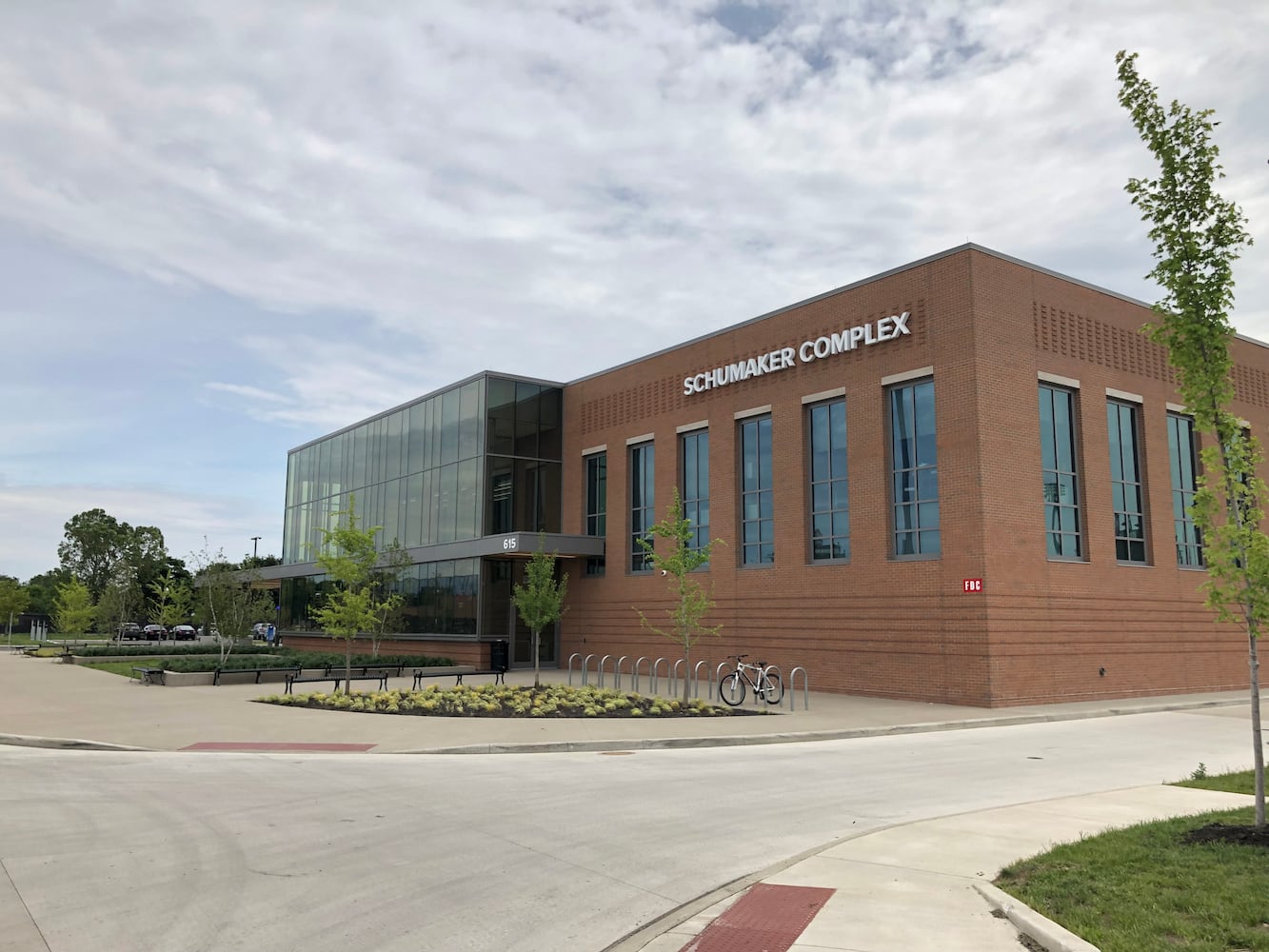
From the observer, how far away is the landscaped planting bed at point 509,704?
20180 mm

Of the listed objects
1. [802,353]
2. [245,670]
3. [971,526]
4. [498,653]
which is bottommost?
[245,670]

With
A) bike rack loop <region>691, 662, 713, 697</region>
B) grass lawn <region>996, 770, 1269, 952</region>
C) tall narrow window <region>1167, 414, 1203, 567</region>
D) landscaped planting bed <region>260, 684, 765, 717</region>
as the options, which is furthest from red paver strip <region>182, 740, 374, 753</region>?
tall narrow window <region>1167, 414, 1203, 567</region>

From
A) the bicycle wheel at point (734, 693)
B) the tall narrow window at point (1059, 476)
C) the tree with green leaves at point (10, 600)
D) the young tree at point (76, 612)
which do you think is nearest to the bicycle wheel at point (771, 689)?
the bicycle wheel at point (734, 693)

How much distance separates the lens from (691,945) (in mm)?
5832

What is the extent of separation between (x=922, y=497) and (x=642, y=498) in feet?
39.0

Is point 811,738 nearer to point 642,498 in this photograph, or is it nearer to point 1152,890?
point 1152,890

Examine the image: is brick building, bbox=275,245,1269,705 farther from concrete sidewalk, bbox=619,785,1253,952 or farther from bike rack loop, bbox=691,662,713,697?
concrete sidewalk, bbox=619,785,1253,952

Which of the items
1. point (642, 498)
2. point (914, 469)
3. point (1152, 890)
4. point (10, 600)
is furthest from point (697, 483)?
point (10, 600)

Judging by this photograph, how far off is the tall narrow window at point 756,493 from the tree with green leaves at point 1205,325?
19.3 meters

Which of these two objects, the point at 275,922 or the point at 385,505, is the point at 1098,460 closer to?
the point at 275,922

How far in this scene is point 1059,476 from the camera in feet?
82.9

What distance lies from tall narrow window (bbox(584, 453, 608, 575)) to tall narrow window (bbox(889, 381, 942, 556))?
1288 centimetres

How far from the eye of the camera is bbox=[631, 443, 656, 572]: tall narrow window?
33.7m

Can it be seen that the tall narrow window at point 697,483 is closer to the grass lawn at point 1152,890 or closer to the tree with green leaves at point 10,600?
the grass lawn at point 1152,890
